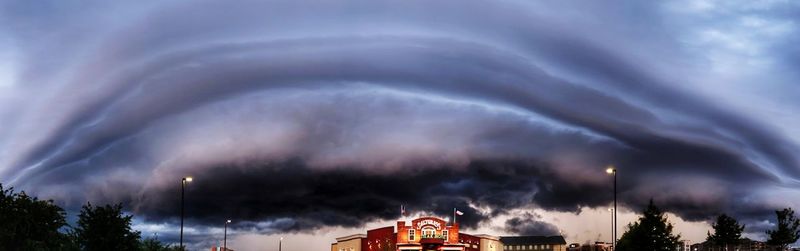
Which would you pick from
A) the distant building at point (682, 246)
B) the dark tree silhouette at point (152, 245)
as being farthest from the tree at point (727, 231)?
the dark tree silhouette at point (152, 245)

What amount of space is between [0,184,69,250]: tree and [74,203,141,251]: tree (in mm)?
3764

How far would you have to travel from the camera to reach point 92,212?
213 feet

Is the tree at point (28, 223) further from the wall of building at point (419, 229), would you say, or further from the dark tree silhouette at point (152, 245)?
the wall of building at point (419, 229)

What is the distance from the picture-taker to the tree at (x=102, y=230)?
64312 millimetres

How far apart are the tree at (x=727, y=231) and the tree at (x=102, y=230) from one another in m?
80.6

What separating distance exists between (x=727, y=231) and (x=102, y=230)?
272 feet

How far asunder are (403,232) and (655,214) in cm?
9660

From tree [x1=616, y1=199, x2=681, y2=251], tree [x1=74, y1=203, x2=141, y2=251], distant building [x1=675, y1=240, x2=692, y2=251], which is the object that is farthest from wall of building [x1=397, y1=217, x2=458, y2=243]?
tree [x1=74, y1=203, x2=141, y2=251]

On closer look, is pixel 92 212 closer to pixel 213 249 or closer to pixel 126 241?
pixel 126 241

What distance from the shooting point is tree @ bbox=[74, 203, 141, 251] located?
64.3 metres

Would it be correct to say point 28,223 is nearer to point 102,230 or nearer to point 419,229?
point 102,230

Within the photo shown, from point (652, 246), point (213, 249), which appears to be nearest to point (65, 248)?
point (652, 246)

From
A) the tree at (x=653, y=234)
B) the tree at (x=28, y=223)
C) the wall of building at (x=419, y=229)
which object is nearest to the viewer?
the tree at (x=28, y=223)

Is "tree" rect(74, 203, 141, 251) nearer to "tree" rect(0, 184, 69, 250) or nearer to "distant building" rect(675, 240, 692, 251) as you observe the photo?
"tree" rect(0, 184, 69, 250)
